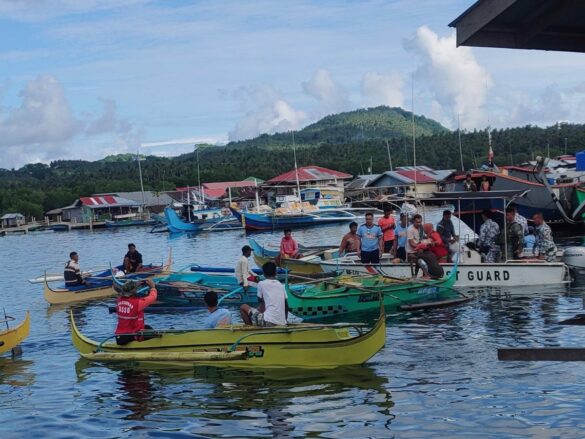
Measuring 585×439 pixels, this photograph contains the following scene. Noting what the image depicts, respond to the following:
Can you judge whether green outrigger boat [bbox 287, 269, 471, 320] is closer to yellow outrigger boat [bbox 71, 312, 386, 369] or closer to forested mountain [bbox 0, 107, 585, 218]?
yellow outrigger boat [bbox 71, 312, 386, 369]

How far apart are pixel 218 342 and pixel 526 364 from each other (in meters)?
5.44

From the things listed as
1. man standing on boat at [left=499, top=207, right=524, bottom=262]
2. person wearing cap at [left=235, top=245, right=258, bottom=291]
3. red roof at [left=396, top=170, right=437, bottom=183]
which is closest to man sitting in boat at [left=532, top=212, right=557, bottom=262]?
man standing on boat at [left=499, top=207, right=524, bottom=262]

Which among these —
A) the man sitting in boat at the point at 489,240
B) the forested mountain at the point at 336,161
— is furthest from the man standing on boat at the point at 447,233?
the forested mountain at the point at 336,161

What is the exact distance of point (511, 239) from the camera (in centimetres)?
2288

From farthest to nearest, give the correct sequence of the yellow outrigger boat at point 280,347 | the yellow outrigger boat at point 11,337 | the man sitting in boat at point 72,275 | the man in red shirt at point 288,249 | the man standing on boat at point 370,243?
1. the man sitting in boat at point 72,275
2. the man in red shirt at point 288,249
3. the man standing on boat at point 370,243
4. the yellow outrigger boat at point 11,337
5. the yellow outrigger boat at point 280,347

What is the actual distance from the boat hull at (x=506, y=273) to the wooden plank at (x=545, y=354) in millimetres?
16242

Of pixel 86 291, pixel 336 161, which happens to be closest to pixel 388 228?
pixel 86 291

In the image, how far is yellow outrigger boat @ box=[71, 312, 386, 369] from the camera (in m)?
14.4

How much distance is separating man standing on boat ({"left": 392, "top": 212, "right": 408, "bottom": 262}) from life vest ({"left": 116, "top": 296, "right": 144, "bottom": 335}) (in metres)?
10.2

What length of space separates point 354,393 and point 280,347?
1712 mm

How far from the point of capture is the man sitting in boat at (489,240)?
2286 cm

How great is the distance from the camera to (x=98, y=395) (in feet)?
47.8

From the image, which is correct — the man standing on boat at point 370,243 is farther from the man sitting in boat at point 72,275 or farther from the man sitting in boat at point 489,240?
the man sitting in boat at point 72,275

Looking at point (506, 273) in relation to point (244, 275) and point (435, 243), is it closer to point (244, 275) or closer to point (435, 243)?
point (435, 243)
